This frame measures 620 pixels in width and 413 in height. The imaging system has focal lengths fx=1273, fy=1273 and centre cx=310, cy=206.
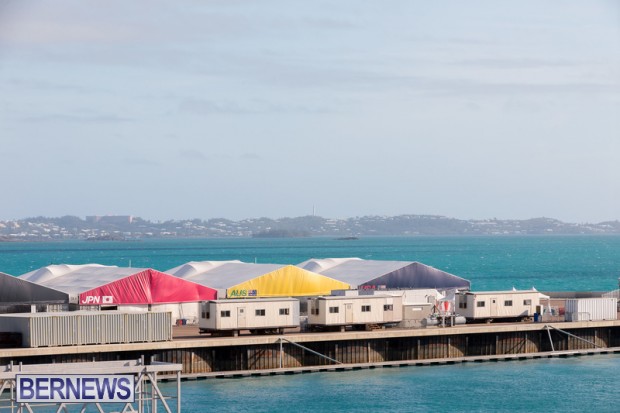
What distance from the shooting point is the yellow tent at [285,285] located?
9119 centimetres

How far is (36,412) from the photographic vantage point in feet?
204

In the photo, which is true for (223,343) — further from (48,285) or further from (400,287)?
(400,287)

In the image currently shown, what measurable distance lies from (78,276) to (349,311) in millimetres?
23299

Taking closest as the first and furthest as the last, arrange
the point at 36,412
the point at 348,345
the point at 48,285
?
the point at 36,412, the point at 348,345, the point at 48,285

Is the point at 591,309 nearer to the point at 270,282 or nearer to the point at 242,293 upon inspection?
the point at 270,282

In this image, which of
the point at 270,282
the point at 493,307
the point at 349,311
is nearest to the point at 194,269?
the point at 270,282

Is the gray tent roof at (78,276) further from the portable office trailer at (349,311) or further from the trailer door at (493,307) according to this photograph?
the trailer door at (493,307)

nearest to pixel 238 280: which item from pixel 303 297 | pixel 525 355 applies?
pixel 303 297

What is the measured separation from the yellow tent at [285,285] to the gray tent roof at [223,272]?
0.61 meters

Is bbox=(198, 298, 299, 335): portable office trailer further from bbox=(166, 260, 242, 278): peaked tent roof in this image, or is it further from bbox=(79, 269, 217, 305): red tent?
bbox=(166, 260, 242, 278): peaked tent roof

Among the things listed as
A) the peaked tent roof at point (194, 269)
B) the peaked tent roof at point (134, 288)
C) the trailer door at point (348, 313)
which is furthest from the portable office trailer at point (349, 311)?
the peaked tent roof at point (194, 269)

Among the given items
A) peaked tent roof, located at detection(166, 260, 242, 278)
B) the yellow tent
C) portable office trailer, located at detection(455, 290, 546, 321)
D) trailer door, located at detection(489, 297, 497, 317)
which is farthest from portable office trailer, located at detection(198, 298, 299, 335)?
peaked tent roof, located at detection(166, 260, 242, 278)

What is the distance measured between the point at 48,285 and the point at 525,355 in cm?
3419

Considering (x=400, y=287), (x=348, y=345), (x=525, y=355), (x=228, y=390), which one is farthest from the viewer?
(x=400, y=287)
